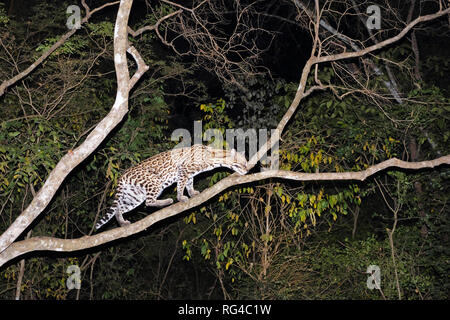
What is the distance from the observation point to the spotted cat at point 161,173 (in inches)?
219

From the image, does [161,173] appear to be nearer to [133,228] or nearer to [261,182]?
[133,228]

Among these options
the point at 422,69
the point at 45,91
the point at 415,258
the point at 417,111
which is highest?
the point at 422,69

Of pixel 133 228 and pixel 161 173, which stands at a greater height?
pixel 161 173

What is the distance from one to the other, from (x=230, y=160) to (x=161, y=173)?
71cm

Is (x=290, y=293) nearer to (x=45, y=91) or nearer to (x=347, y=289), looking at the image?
(x=347, y=289)

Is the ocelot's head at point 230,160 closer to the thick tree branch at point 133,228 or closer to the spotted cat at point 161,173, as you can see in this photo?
the spotted cat at point 161,173

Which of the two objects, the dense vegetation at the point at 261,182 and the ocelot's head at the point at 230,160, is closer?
the ocelot's head at the point at 230,160

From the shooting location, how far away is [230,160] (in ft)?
17.8

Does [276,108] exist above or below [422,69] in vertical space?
below

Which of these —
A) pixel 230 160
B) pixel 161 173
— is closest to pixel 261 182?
pixel 230 160

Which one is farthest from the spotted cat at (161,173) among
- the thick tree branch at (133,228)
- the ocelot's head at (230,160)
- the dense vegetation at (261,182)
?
the thick tree branch at (133,228)
